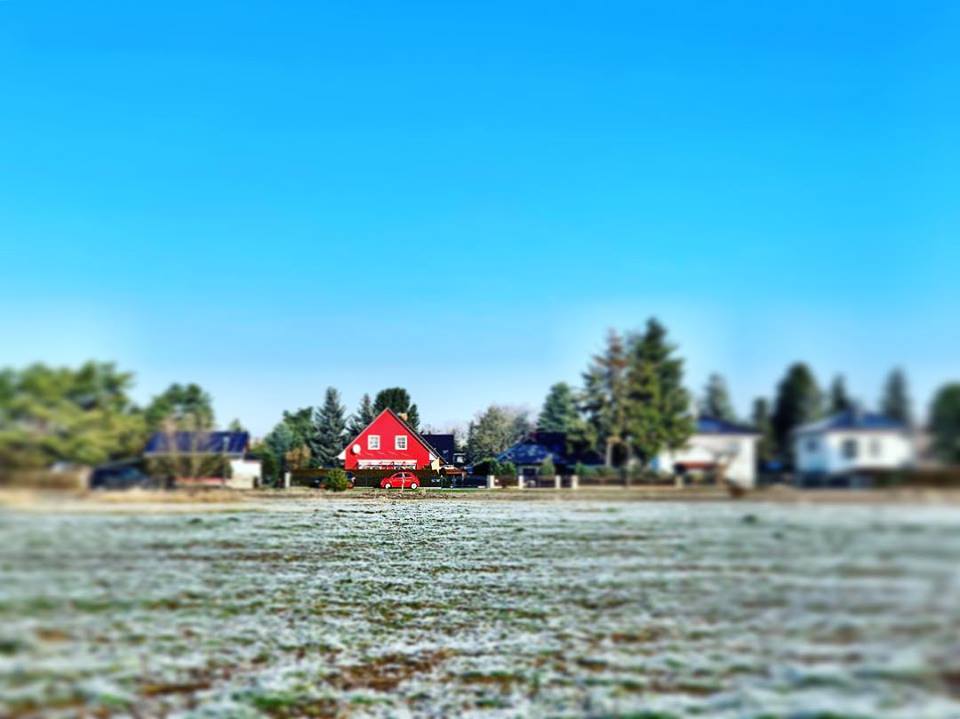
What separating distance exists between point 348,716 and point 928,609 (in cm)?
346

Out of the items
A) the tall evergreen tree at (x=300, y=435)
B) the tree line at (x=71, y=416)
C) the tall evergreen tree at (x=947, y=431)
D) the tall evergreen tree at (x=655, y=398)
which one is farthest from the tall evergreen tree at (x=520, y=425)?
the tall evergreen tree at (x=947, y=431)

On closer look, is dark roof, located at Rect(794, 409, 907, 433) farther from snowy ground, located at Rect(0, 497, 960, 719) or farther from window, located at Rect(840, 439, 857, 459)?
snowy ground, located at Rect(0, 497, 960, 719)

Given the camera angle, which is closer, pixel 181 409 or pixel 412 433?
pixel 181 409

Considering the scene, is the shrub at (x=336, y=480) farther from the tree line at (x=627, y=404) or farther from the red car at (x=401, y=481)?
the tree line at (x=627, y=404)

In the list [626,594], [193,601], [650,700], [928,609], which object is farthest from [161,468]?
[928,609]

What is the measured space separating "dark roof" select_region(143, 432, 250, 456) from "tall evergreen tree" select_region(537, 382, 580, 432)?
75.0 inches

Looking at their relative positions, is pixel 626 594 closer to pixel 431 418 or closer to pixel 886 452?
pixel 431 418

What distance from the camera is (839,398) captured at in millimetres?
3152

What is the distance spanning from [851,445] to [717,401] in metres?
0.60

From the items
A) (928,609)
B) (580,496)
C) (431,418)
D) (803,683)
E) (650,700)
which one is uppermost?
(431,418)

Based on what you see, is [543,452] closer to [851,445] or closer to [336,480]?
[336,480]

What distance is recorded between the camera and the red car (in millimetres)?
6250

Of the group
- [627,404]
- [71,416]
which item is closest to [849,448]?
[627,404]

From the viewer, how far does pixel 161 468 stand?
14.0ft
